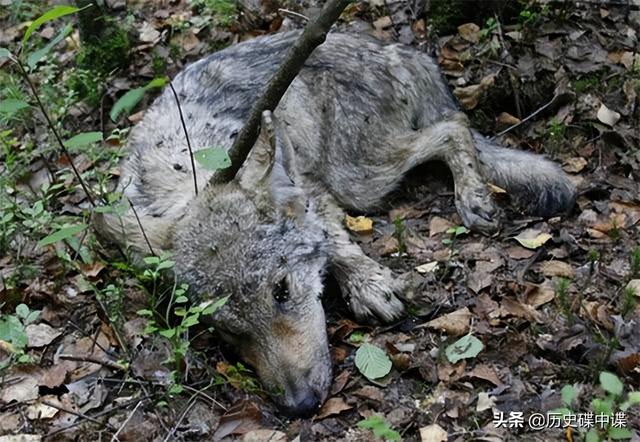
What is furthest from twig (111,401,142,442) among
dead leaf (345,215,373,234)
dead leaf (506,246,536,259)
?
dead leaf (506,246,536,259)

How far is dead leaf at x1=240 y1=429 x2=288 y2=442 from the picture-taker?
3617mm

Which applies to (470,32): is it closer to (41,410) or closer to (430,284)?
(430,284)

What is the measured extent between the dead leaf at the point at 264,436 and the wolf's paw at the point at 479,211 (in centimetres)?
193

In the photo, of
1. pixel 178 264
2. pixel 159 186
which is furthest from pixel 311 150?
pixel 178 264

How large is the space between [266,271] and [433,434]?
1.21 metres

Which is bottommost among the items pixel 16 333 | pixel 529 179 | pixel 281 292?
pixel 529 179

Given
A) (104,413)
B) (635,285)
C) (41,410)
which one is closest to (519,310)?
(635,285)

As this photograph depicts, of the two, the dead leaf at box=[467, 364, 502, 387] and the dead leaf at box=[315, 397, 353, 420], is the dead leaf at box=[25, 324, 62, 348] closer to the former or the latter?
the dead leaf at box=[315, 397, 353, 420]

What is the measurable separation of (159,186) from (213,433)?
177cm

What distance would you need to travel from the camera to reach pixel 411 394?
376 cm

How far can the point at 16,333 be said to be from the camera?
375cm

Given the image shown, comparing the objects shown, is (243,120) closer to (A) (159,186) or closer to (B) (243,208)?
(A) (159,186)

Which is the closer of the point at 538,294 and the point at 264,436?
the point at 264,436

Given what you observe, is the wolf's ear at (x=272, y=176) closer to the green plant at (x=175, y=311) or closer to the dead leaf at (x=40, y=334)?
the green plant at (x=175, y=311)
